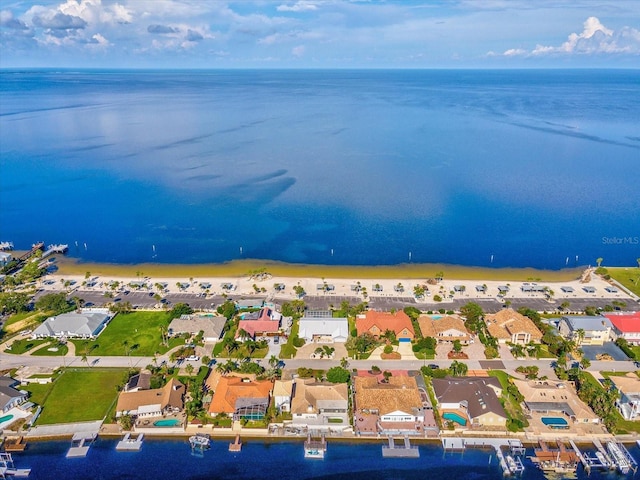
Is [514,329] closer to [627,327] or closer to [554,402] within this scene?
[554,402]

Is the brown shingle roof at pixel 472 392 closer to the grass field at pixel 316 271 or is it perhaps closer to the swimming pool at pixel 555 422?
the swimming pool at pixel 555 422

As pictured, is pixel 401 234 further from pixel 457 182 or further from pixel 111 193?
pixel 111 193

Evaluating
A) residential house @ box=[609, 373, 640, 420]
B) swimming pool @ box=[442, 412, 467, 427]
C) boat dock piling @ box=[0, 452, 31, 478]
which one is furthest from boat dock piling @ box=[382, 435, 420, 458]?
boat dock piling @ box=[0, 452, 31, 478]

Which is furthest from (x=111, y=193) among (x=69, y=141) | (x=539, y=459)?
(x=539, y=459)

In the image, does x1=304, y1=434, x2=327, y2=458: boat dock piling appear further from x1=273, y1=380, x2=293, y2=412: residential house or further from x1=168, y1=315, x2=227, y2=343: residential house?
x1=168, y1=315, x2=227, y2=343: residential house

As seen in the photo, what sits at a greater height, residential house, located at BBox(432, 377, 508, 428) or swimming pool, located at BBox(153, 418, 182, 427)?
residential house, located at BBox(432, 377, 508, 428)

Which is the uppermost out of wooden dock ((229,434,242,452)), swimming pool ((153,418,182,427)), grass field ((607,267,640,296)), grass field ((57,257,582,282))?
grass field ((607,267,640,296))
